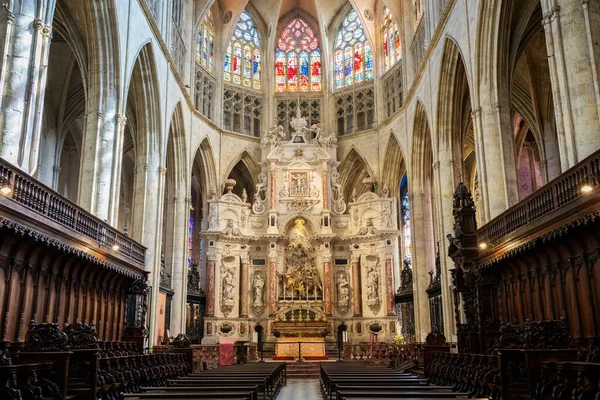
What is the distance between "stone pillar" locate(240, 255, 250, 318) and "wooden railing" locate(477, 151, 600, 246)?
52.6 ft

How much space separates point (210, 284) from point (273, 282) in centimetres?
311

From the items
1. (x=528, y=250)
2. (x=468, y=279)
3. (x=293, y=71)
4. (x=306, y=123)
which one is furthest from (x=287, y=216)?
(x=528, y=250)

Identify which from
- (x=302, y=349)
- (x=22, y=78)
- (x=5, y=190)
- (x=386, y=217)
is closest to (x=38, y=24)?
(x=22, y=78)

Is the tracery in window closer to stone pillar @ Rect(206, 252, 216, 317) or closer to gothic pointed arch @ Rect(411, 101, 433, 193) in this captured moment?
gothic pointed arch @ Rect(411, 101, 433, 193)

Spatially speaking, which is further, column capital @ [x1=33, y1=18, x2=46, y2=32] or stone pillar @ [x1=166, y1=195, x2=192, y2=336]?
stone pillar @ [x1=166, y1=195, x2=192, y2=336]

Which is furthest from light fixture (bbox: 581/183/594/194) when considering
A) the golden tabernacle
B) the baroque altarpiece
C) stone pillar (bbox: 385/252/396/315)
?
stone pillar (bbox: 385/252/396/315)

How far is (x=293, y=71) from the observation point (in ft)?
115

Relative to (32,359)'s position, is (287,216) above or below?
above

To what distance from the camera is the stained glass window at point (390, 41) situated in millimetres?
30875

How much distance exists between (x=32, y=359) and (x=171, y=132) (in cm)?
2009

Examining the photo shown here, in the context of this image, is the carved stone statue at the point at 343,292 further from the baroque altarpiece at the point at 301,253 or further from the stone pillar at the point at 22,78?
the stone pillar at the point at 22,78

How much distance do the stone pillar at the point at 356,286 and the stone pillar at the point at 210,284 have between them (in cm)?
698

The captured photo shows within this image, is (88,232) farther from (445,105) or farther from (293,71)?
(293,71)

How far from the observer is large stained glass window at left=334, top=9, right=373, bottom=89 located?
33625 mm
